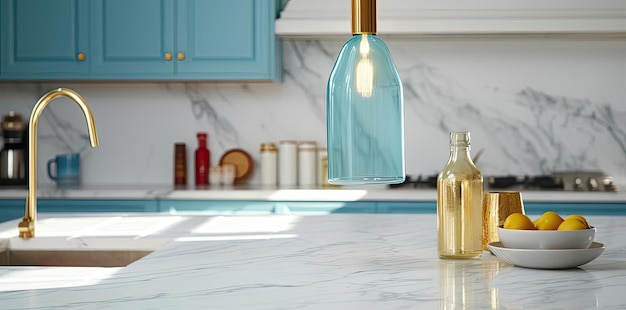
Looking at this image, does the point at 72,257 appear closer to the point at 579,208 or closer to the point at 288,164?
the point at 288,164

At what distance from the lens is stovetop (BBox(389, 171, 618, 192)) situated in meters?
4.04

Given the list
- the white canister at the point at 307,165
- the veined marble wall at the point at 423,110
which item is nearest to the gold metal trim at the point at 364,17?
the white canister at the point at 307,165

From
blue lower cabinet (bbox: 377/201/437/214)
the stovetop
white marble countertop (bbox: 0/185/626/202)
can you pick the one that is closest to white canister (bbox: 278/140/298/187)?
white marble countertop (bbox: 0/185/626/202)

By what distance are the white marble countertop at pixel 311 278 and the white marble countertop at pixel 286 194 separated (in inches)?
66.2

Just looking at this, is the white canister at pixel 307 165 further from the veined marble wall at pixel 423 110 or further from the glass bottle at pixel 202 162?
the glass bottle at pixel 202 162

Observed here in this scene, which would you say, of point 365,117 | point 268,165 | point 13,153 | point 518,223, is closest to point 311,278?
point 365,117

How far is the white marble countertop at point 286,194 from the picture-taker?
12.6ft

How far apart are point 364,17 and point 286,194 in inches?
103

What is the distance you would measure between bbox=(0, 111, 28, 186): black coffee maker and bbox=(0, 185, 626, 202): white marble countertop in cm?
35

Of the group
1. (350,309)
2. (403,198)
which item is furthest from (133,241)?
(403,198)

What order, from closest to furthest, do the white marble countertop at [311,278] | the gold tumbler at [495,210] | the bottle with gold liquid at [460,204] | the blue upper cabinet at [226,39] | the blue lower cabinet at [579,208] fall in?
the white marble countertop at [311,278], the bottle with gold liquid at [460,204], the gold tumbler at [495,210], the blue lower cabinet at [579,208], the blue upper cabinet at [226,39]

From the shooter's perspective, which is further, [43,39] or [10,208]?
[43,39]

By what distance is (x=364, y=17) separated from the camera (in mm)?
1425

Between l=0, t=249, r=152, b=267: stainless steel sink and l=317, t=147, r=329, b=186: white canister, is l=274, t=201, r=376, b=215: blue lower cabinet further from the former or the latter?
l=0, t=249, r=152, b=267: stainless steel sink
